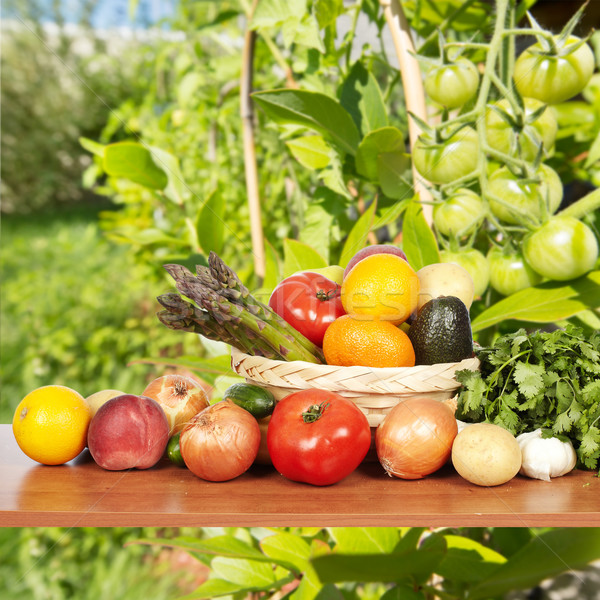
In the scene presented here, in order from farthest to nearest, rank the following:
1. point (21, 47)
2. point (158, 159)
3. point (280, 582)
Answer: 1. point (21, 47)
2. point (158, 159)
3. point (280, 582)

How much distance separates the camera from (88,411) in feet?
2.21

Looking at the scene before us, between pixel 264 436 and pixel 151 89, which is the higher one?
pixel 151 89

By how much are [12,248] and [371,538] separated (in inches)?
104

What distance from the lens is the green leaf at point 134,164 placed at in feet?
3.51

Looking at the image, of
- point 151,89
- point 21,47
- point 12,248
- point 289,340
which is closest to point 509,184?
point 289,340

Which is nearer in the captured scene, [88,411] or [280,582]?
[88,411]

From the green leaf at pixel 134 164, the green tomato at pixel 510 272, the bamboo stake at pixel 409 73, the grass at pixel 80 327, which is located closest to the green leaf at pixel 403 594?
the green tomato at pixel 510 272

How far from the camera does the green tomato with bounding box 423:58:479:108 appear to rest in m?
0.86

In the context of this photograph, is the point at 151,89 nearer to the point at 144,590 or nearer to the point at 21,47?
the point at 144,590

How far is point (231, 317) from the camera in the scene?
662 mm

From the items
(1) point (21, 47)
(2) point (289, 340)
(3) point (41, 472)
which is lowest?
(3) point (41, 472)

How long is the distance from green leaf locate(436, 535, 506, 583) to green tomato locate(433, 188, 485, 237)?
0.48 m

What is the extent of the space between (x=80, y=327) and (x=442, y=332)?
193 cm

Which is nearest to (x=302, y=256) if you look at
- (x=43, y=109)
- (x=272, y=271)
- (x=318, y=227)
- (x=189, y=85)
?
(x=272, y=271)
